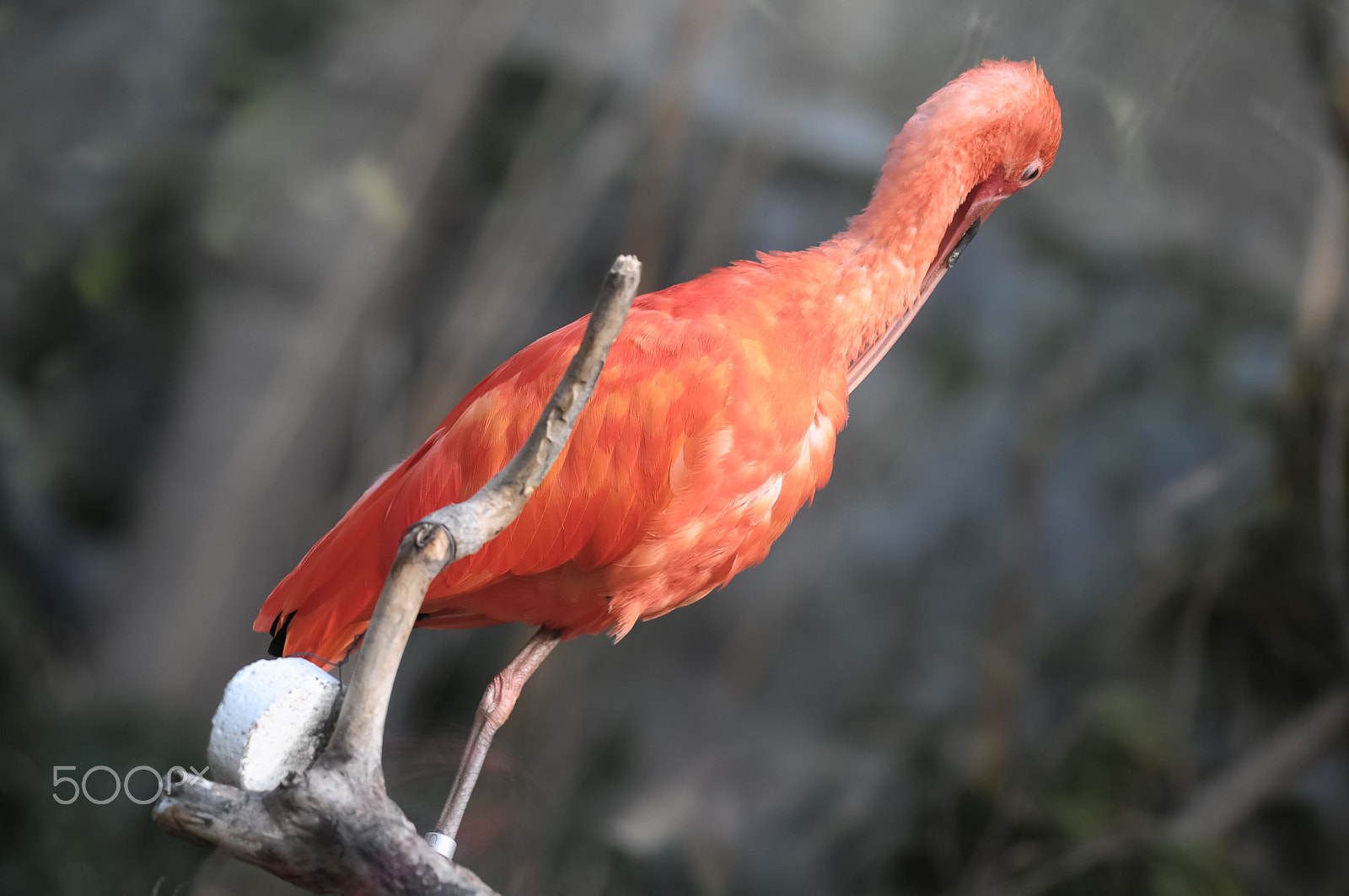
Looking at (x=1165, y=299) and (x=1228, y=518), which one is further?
(x=1165, y=299)

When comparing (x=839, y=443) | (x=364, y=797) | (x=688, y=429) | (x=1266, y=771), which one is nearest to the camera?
(x=364, y=797)

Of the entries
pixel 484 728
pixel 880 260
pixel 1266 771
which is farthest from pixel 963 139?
pixel 1266 771

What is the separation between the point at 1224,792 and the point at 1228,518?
2.00 ft

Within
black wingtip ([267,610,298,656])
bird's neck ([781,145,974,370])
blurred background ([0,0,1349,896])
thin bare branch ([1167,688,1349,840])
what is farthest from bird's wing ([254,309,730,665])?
thin bare branch ([1167,688,1349,840])

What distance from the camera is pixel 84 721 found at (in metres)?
2.12

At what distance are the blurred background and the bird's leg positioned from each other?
4.77 ft

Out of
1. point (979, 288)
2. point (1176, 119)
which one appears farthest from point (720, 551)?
point (979, 288)

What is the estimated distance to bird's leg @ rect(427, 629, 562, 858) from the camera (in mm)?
854

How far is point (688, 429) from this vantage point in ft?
2.90

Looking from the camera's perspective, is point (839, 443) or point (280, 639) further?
point (839, 443)

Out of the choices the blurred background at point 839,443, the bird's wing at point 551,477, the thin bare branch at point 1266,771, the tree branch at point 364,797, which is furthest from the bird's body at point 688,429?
the thin bare branch at point 1266,771

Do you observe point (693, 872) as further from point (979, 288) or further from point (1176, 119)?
point (1176, 119)

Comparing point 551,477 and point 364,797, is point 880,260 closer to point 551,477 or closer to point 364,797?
point 551,477

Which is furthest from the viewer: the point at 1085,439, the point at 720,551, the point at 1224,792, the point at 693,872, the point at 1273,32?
the point at 1085,439
